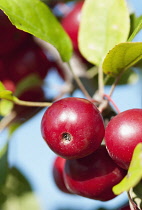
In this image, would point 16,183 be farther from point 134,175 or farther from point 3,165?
point 134,175

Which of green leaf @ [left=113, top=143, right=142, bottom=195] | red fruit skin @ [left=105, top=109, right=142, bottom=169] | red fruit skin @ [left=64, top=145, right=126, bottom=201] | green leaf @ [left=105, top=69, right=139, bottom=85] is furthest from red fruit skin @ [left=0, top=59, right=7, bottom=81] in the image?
green leaf @ [left=113, top=143, right=142, bottom=195]

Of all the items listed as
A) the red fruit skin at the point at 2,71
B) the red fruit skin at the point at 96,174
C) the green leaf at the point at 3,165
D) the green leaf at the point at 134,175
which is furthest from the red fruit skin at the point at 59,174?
the green leaf at the point at 134,175

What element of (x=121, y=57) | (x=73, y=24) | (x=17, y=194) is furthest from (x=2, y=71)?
(x=121, y=57)

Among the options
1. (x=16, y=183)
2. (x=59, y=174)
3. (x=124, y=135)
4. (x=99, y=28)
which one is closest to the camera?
(x=124, y=135)

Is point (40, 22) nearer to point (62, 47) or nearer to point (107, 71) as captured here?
point (62, 47)

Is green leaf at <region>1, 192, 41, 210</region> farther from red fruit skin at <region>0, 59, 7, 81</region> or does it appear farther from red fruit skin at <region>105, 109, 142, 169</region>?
red fruit skin at <region>105, 109, 142, 169</region>
